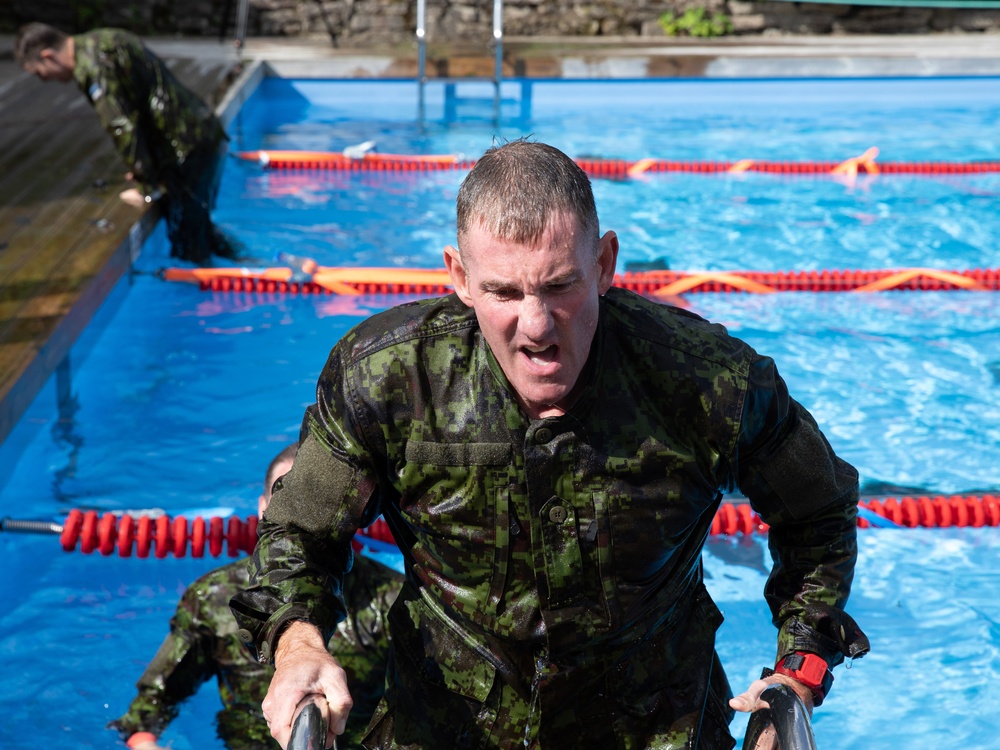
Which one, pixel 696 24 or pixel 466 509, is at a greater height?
pixel 696 24

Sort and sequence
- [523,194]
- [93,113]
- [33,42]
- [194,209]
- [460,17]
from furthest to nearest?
1. [460,17]
2. [93,113]
3. [194,209]
4. [33,42]
5. [523,194]

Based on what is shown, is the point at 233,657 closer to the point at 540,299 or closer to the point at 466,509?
the point at 466,509

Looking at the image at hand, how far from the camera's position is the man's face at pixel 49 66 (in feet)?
21.5

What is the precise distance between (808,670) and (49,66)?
6124mm

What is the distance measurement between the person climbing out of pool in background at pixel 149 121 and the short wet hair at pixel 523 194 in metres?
5.49

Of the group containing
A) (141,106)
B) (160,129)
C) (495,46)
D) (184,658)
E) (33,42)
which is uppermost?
(33,42)

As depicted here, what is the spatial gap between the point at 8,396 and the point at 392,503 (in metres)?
2.98

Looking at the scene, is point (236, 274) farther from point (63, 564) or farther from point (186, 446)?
point (63, 564)

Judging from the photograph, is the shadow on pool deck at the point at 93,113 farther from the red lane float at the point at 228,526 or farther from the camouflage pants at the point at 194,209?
the red lane float at the point at 228,526

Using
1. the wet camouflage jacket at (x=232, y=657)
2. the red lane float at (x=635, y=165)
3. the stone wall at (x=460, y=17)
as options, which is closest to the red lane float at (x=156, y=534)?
the wet camouflage jacket at (x=232, y=657)

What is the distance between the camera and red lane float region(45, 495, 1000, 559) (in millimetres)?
4004

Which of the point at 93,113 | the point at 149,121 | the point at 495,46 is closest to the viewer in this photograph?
the point at 149,121

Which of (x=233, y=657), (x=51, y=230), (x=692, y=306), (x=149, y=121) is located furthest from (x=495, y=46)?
(x=233, y=657)

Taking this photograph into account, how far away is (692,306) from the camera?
6.98 m
